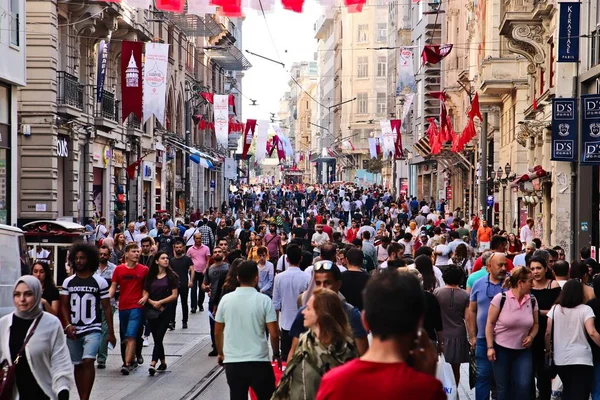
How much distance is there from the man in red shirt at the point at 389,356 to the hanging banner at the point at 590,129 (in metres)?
18.2

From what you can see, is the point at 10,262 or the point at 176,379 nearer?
the point at 10,262

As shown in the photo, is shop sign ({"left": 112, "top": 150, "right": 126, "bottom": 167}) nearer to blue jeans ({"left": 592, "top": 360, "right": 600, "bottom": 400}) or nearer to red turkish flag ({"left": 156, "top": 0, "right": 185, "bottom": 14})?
red turkish flag ({"left": 156, "top": 0, "right": 185, "bottom": 14})

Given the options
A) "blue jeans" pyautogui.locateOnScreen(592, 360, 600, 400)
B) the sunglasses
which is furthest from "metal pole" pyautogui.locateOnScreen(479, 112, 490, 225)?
the sunglasses

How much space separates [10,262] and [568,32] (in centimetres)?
1665

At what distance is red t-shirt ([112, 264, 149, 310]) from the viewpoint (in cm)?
1359

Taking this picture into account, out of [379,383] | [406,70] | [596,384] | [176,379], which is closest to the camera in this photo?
[379,383]

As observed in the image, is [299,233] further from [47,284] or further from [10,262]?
[47,284]

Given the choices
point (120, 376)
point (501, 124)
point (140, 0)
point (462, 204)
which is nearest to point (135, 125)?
point (501, 124)

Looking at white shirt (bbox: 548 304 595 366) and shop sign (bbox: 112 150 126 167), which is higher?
shop sign (bbox: 112 150 126 167)

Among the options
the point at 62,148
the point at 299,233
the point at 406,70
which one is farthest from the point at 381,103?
the point at 299,233

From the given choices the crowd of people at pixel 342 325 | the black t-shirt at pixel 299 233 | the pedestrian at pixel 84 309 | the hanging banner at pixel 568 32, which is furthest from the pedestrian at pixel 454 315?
the black t-shirt at pixel 299 233

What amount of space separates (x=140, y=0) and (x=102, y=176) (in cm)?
2175

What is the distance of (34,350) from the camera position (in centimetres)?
760

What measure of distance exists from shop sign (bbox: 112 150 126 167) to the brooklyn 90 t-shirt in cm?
2939
